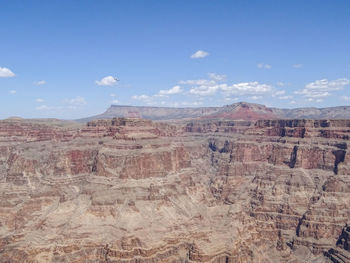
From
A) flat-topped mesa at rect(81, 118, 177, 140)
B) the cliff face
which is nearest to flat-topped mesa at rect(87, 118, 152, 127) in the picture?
flat-topped mesa at rect(81, 118, 177, 140)

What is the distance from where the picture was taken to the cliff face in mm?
73188

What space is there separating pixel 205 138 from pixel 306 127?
7339 centimetres

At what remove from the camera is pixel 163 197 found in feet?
305

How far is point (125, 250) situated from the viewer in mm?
70312

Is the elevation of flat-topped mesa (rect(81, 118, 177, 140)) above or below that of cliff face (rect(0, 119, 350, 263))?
above

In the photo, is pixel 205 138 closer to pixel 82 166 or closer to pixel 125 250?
pixel 82 166

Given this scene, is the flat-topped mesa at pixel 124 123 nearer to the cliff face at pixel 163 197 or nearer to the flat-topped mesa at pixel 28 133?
the cliff face at pixel 163 197

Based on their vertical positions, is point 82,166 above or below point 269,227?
above

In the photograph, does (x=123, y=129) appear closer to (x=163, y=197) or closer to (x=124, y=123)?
(x=124, y=123)

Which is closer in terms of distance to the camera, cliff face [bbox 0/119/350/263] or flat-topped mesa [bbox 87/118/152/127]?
cliff face [bbox 0/119/350/263]

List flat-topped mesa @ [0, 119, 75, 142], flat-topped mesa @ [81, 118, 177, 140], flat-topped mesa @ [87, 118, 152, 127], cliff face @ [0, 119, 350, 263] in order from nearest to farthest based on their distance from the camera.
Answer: cliff face @ [0, 119, 350, 263], flat-topped mesa @ [81, 118, 177, 140], flat-topped mesa @ [87, 118, 152, 127], flat-topped mesa @ [0, 119, 75, 142]

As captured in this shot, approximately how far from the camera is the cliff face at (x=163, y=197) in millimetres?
73188

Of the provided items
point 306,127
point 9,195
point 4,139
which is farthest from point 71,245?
A: point 306,127

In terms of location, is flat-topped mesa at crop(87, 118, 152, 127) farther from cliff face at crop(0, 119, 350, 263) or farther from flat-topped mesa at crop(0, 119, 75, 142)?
flat-topped mesa at crop(0, 119, 75, 142)
